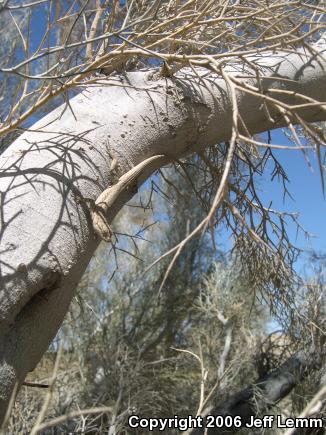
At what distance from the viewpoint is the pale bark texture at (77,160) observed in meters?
1.16

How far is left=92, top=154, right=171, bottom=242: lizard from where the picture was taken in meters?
1.30

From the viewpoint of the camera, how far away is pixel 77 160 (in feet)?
4.29

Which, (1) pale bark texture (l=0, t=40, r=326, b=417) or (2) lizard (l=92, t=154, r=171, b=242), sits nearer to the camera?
(1) pale bark texture (l=0, t=40, r=326, b=417)

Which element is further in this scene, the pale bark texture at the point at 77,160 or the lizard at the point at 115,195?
the lizard at the point at 115,195

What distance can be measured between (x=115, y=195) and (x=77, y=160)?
15cm

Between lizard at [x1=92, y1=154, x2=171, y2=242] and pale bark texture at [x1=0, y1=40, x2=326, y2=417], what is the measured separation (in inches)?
0.5

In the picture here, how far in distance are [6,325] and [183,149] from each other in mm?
818

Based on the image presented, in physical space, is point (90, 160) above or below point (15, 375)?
above

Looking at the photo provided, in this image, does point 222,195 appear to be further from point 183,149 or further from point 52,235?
point 183,149

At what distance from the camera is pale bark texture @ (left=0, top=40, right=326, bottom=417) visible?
45.5 inches

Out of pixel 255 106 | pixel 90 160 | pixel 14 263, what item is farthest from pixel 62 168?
pixel 255 106

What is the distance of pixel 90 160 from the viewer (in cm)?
133

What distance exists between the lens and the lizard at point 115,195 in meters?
1.30

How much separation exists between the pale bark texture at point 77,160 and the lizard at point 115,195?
12 millimetres
